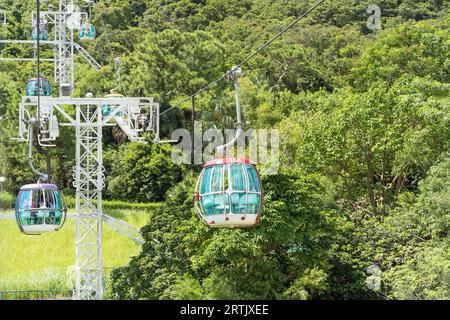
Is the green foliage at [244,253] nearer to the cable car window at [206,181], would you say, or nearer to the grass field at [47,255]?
the grass field at [47,255]

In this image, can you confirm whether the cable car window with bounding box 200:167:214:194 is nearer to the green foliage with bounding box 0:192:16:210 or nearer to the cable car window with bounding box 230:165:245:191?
the cable car window with bounding box 230:165:245:191

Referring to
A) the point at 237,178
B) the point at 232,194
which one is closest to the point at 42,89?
the point at 237,178

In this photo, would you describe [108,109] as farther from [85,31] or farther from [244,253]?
[85,31]

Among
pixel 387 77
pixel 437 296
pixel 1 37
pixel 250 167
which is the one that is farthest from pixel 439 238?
pixel 1 37

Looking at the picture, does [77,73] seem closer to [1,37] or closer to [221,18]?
[1,37]

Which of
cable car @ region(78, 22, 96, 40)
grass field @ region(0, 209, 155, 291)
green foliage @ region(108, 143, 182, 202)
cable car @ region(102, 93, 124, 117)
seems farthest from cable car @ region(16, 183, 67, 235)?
green foliage @ region(108, 143, 182, 202)
